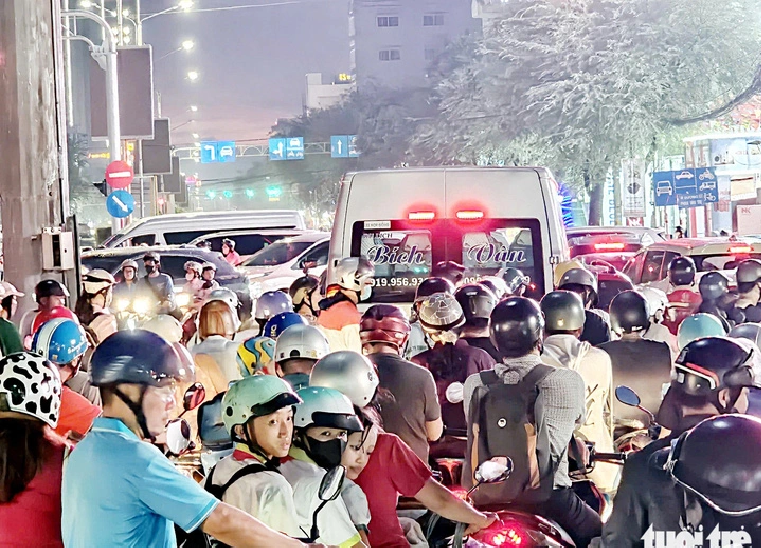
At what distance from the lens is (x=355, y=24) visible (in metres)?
138

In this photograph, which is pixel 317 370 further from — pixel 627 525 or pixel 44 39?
pixel 44 39

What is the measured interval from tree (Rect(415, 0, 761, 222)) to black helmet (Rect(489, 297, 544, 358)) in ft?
Result: 121

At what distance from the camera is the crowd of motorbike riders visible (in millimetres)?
4023

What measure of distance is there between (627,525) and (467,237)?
23.8 ft

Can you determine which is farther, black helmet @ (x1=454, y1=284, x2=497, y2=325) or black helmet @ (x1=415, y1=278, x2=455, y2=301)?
black helmet @ (x1=415, y1=278, x2=455, y2=301)

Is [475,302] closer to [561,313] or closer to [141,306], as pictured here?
[561,313]

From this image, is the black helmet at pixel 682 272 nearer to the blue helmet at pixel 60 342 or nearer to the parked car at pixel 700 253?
Answer: the parked car at pixel 700 253

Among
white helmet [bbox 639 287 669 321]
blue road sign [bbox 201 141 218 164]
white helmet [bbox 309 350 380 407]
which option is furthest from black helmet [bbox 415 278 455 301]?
blue road sign [bbox 201 141 218 164]

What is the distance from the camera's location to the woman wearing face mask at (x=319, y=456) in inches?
184

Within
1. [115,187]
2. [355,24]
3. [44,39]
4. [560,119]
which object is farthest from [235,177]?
[44,39]

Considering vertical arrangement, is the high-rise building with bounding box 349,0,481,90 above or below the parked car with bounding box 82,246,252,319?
above

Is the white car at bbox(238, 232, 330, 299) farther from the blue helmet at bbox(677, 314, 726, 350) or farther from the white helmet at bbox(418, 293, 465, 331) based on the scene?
the blue helmet at bbox(677, 314, 726, 350)

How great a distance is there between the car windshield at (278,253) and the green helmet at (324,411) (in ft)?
63.6

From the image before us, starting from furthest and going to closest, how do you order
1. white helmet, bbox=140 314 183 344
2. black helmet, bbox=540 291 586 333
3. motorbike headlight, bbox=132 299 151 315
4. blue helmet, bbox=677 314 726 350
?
motorbike headlight, bbox=132 299 151 315
white helmet, bbox=140 314 183 344
black helmet, bbox=540 291 586 333
blue helmet, bbox=677 314 726 350
